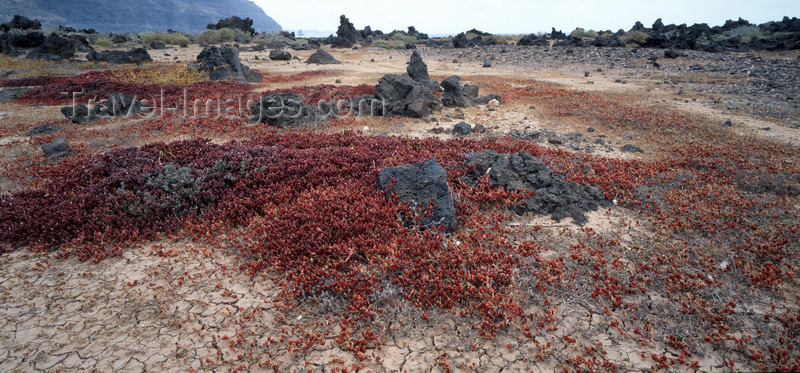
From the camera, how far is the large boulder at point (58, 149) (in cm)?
951

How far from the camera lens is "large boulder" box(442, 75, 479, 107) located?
15.6m

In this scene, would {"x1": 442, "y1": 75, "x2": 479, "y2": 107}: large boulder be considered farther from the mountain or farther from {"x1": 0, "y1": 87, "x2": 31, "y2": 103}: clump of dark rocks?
the mountain

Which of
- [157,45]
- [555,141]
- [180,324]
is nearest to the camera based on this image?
[180,324]

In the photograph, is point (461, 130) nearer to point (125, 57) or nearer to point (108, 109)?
point (108, 109)

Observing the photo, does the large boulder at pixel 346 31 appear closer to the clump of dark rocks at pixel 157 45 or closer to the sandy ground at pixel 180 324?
the clump of dark rocks at pixel 157 45

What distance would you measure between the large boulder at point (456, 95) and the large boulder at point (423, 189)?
1016 cm

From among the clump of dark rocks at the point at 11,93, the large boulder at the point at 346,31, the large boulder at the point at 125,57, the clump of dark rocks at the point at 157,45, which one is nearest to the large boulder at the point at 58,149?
the clump of dark rocks at the point at 11,93

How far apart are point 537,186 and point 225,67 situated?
72.3 feet

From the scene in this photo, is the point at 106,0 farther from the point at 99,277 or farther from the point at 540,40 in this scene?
the point at 99,277

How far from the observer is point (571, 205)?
6.28 m

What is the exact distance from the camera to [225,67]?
22188mm

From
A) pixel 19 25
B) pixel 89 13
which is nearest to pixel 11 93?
pixel 19 25

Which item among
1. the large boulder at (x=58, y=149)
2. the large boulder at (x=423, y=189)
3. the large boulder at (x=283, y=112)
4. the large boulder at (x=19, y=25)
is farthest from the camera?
the large boulder at (x=19, y=25)

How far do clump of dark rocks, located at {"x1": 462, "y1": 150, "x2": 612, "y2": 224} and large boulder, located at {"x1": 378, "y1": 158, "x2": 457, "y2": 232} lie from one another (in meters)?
1.25
